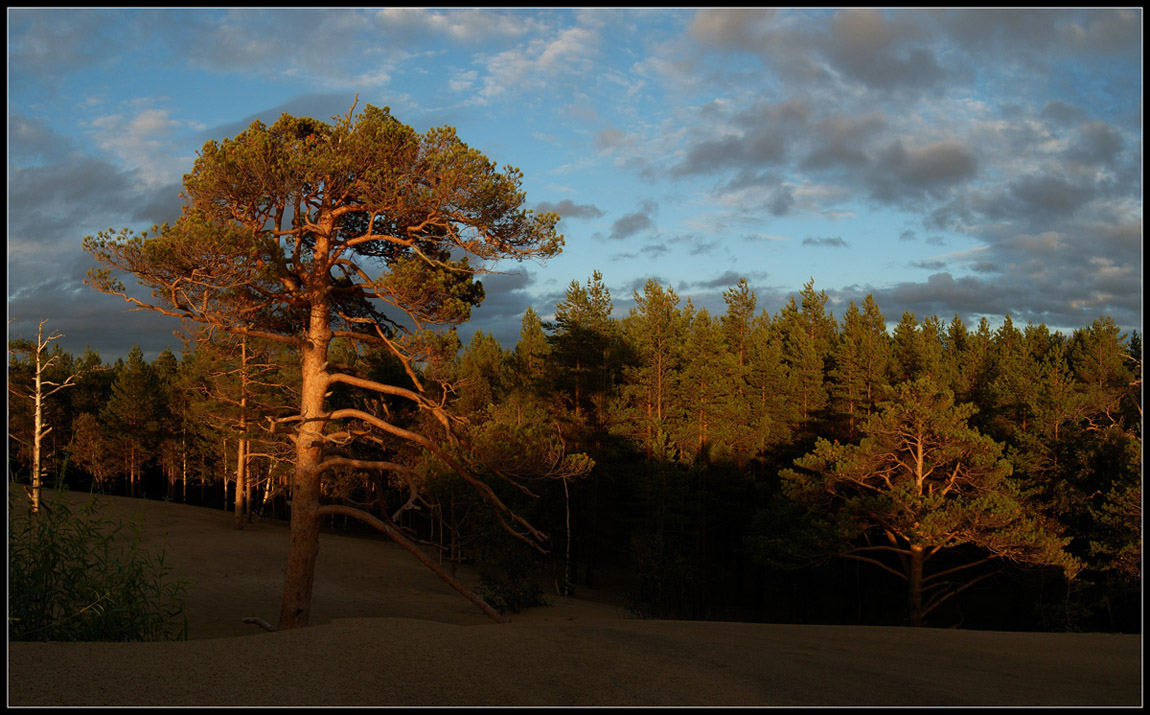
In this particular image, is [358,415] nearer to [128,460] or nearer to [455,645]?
[455,645]

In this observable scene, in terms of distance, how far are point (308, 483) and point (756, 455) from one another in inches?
987

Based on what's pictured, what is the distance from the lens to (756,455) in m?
32.2

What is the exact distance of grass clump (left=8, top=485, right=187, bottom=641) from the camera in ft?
18.0

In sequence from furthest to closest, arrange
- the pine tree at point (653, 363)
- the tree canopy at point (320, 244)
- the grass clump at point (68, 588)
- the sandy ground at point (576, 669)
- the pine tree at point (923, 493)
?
the pine tree at point (653, 363) < the pine tree at point (923, 493) < the tree canopy at point (320, 244) < the grass clump at point (68, 588) < the sandy ground at point (576, 669)

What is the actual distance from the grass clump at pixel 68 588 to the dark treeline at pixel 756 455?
14.9ft

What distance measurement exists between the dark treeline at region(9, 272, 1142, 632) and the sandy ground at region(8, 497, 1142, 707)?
17.2 ft

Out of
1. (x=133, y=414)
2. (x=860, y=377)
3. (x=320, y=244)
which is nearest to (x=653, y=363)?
(x=860, y=377)

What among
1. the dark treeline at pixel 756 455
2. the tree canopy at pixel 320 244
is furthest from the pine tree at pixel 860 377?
the tree canopy at pixel 320 244

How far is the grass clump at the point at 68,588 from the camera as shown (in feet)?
18.0

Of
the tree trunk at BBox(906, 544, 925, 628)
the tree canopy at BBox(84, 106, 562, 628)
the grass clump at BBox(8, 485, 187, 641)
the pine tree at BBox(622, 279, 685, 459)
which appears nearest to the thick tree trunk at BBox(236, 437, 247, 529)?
the pine tree at BBox(622, 279, 685, 459)

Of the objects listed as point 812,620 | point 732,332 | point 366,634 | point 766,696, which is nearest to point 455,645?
point 366,634

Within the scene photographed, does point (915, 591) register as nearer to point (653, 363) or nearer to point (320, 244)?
point (653, 363)

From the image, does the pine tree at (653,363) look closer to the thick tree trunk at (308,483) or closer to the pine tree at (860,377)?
the pine tree at (860,377)

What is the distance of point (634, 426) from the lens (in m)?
31.3
